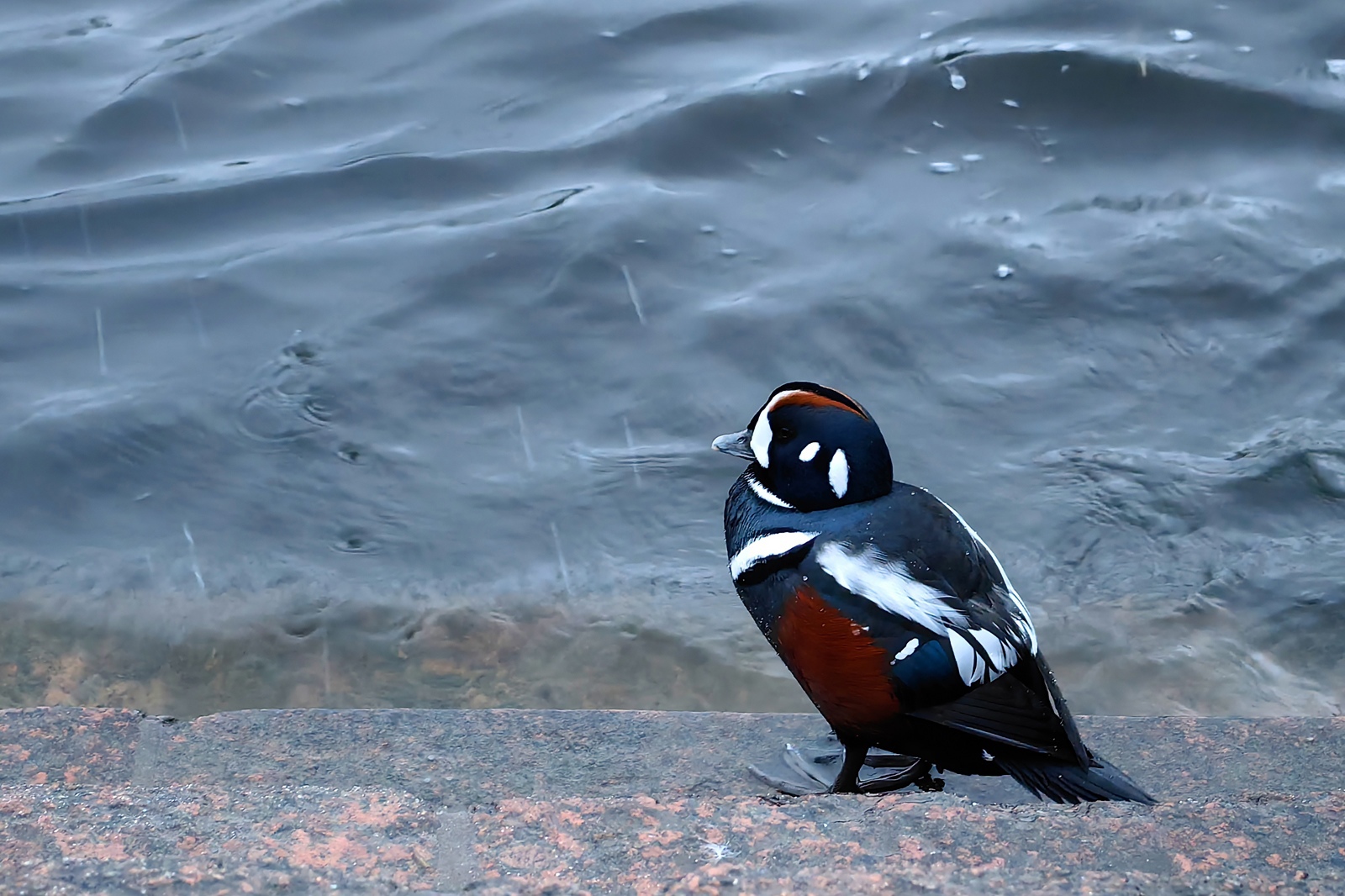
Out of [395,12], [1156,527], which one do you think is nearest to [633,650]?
[1156,527]

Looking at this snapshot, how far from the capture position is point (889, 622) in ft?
9.22

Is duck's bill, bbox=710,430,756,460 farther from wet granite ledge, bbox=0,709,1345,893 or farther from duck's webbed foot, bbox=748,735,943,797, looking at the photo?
wet granite ledge, bbox=0,709,1345,893

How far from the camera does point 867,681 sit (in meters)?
2.87

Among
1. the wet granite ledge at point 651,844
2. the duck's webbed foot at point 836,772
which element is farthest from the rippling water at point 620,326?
the wet granite ledge at point 651,844

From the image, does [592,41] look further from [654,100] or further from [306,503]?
[306,503]

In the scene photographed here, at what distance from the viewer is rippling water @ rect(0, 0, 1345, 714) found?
15.3 ft

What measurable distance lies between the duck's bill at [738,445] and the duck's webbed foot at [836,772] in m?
0.71

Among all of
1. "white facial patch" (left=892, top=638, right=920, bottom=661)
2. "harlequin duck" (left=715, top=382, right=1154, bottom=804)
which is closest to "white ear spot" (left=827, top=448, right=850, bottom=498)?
"harlequin duck" (left=715, top=382, right=1154, bottom=804)

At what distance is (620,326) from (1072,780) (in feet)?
13.1

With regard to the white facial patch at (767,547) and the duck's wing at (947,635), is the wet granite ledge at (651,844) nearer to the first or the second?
the duck's wing at (947,635)

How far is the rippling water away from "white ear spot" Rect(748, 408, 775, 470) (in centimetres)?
131

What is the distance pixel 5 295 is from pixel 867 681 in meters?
5.43

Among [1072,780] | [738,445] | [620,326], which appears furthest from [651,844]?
[620,326]

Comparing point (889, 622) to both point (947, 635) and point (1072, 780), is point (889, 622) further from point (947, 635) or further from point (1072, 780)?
point (1072, 780)
